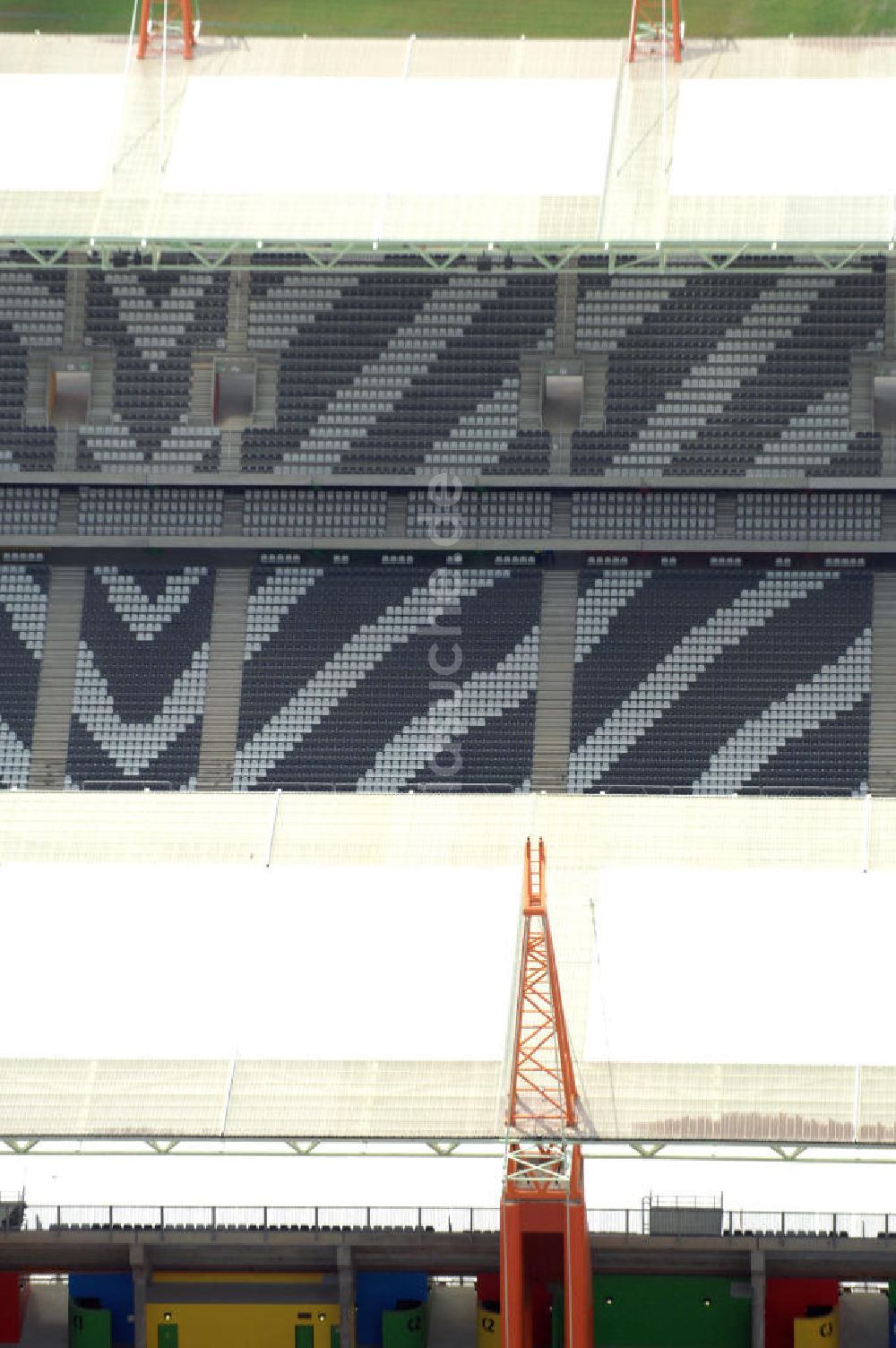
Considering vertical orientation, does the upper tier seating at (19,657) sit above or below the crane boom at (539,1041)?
above

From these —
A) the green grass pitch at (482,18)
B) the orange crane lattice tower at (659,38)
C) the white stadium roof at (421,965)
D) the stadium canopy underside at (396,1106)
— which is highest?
the green grass pitch at (482,18)

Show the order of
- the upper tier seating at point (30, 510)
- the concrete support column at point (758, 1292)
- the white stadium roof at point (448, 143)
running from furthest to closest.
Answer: the upper tier seating at point (30, 510)
the white stadium roof at point (448, 143)
the concrete support column at point (758, 1292)

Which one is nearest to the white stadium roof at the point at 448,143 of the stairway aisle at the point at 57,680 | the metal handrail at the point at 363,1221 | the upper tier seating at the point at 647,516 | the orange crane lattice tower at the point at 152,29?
the orange crane lattice tower at the point at 152,29

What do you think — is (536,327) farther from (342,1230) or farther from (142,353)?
(342,1230)

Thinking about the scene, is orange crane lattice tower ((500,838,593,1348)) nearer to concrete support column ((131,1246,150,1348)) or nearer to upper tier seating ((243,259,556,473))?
concrete support column ((131,1246,150,1348))

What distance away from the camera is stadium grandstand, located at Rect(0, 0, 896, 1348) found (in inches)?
2370

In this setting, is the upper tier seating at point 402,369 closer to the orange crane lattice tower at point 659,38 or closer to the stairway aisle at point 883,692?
the orange crane lattice tower at point 659,38

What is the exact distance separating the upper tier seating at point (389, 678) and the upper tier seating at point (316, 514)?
0.84m

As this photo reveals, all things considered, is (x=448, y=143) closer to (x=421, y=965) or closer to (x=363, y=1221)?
(x=421, y=965)

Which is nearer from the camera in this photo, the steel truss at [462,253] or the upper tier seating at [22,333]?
the steel truss at [462,253]

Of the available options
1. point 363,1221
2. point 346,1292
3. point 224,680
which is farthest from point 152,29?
point 346,1292

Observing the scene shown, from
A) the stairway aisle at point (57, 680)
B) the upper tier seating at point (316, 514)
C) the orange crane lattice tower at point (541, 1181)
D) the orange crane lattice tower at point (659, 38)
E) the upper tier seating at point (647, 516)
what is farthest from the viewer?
the upper tier seating at point (316, 514)

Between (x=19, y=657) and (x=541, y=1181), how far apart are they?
2398 centimetres

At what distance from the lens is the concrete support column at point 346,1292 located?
52.8m
